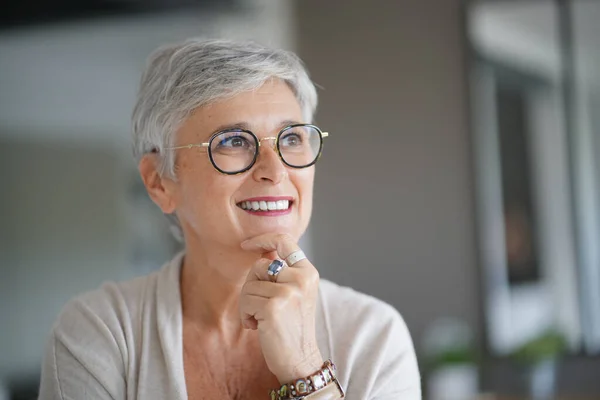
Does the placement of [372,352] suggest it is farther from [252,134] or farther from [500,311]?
[500,311]

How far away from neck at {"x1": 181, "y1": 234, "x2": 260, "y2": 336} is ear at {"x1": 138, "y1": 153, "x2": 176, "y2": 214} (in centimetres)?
10

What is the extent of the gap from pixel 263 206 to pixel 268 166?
8 centimetres

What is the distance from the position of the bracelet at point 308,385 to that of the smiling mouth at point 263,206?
332 millimetres

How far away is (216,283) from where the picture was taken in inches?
61.2

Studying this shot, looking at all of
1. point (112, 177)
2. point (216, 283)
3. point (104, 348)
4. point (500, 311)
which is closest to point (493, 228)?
point (500, 311)

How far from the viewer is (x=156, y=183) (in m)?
1.60

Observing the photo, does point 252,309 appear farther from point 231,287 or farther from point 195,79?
→ point 195,79

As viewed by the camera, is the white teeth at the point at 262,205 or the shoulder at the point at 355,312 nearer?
the white teeth at the point at 262,205

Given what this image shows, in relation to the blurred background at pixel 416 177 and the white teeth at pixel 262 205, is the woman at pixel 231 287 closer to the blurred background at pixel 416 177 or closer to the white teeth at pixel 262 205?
the white teeth at pixel 262 205

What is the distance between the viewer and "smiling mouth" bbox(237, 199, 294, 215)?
1423 mm

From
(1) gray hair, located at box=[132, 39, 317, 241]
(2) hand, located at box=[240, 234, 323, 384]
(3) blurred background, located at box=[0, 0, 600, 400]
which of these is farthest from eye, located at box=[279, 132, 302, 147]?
(3) blurred background, located at box=[0, 0, 600, 400]

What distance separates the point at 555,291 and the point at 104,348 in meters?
2.33

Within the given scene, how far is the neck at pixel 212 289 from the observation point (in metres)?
1.50

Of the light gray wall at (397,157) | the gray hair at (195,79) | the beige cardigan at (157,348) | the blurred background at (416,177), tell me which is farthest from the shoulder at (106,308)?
the light gray wall at (397,157)
